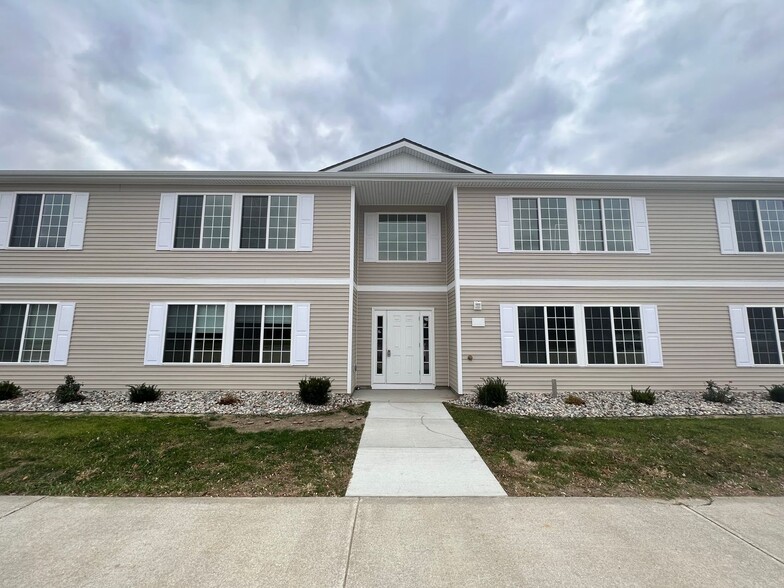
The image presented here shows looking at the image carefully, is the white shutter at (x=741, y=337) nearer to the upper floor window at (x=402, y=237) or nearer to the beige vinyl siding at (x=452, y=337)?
the beige vinyl siding at (x=452, y=337)

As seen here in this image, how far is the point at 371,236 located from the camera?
433 inches

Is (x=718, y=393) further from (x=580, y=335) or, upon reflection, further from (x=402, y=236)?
(x=402, y=236)

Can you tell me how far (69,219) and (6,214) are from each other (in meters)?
1.70

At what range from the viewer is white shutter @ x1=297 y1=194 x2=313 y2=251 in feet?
31.6

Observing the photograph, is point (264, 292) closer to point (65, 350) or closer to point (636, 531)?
point (65, 350)

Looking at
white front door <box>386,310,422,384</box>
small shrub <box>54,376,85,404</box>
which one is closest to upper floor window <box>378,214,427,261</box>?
white front door <box>386,310,422,384</box>

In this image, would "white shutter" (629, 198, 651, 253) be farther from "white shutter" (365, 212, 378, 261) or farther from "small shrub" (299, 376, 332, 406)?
"small shrub" (299, 376, 332, 406)

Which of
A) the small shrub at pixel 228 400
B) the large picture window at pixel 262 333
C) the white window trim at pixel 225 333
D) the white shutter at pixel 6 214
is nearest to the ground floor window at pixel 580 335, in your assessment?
the white window trim at pixel 225 333

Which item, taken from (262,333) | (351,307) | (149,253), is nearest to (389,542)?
(351,307)

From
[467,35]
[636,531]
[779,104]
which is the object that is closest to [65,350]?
[636,531]

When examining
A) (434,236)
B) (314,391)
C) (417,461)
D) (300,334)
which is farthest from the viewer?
(434,236)

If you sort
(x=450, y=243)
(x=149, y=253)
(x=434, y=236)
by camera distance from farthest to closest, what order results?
(x=434, y=236), (x=450, y=243), (x=149, y=253)

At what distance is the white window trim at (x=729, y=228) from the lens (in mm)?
9648

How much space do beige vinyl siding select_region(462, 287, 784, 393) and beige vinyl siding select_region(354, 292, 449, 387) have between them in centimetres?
127
